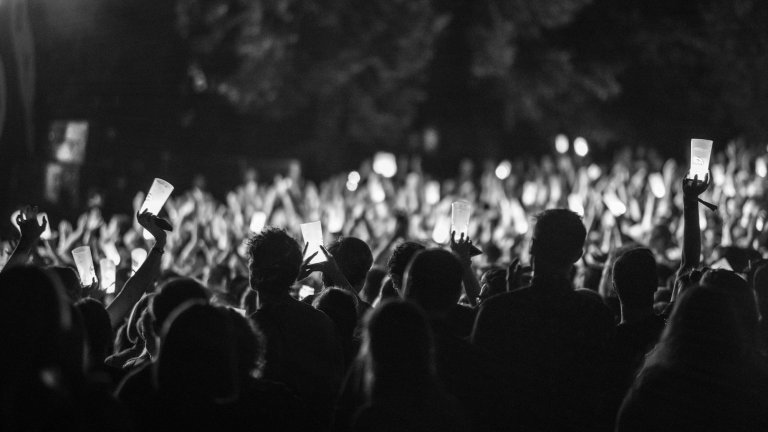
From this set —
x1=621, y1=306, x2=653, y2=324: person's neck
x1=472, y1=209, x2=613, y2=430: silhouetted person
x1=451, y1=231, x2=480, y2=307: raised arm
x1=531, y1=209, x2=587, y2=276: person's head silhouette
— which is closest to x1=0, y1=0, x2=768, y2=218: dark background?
x1=451, y1=231, x2=480, y2=307: raised arm

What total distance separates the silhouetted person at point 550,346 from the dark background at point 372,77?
53.2 ft

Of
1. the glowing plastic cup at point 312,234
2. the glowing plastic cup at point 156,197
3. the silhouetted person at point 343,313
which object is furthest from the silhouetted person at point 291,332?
the glowing plastic cup at point 156,197

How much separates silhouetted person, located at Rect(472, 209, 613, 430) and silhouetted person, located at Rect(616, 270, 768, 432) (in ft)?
1.00

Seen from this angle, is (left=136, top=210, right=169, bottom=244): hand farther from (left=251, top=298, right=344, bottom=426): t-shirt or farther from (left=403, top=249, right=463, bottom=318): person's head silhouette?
(left=403, top=249, right=463, bottom=318): person's head silhouette

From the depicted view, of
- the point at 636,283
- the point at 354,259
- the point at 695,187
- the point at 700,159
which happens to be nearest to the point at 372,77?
the point at 354,259

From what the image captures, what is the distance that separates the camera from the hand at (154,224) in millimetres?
5070

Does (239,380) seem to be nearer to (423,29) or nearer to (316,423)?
(316,423)

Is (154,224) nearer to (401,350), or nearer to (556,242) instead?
(556,242)

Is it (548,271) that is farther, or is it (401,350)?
(548,271)

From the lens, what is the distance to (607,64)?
2533 centimetres

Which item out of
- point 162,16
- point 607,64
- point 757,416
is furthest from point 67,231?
point 607,64

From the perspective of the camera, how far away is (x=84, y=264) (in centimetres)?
557

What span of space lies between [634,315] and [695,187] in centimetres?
92

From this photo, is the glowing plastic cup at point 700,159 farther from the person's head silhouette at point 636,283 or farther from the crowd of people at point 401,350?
the person's head silhouette at point 636,283
